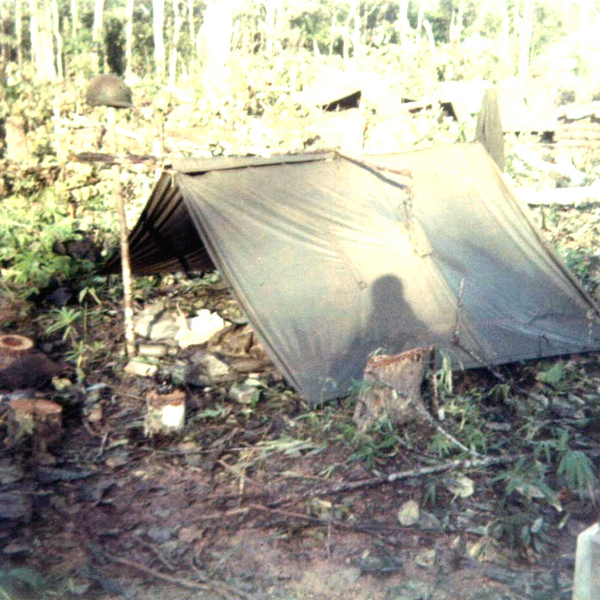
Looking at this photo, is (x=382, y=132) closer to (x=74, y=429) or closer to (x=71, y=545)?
(x=74, y=429)

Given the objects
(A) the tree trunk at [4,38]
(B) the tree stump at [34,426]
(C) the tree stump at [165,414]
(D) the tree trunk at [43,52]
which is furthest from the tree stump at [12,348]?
(A) the tree trunk at [4,38]

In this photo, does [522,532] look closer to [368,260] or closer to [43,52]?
[368,260]

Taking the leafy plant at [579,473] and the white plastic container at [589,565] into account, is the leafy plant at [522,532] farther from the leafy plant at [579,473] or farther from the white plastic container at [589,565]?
the white plastic container at [589,565]

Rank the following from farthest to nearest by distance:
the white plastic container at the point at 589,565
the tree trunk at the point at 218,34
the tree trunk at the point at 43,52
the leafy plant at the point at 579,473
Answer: the tree trunk at the point at 218,34 → the tree trunk at the point at 43,52 → the leafy plant at the point at 579,473 → the white plastic container at the point at 589,565

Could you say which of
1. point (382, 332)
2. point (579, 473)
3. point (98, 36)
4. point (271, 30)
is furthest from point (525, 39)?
point (579, 473)

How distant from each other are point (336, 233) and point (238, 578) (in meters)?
2.84

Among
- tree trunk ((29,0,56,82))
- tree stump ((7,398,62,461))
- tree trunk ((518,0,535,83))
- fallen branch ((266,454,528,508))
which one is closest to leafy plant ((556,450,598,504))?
fallen branch ((266,454,528,508))

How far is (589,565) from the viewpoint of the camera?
2471 millimetres

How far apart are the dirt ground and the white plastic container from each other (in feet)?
3.08

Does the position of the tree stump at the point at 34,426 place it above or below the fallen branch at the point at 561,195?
below

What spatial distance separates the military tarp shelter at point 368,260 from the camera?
539 cm

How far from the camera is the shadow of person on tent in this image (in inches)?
207

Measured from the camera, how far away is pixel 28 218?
379 inches

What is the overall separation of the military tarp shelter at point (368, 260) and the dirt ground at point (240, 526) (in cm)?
66
